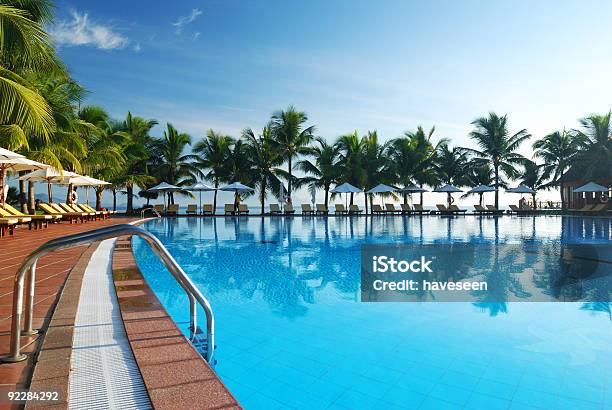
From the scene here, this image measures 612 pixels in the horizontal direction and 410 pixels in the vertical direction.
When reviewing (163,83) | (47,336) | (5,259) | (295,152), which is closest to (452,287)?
(47,336)

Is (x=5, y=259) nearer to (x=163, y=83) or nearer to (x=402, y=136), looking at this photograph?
(x=163, y=83)

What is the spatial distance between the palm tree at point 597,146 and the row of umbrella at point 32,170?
1113 inches

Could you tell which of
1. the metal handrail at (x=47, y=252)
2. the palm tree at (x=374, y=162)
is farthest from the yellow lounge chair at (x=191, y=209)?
the metal handrail at (x=47, y=252)

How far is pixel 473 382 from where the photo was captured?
3.07 metres

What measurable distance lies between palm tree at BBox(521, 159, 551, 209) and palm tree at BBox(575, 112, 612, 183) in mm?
3433

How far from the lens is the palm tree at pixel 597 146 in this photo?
82.9ft

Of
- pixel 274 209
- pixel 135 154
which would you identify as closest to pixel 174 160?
pixel 135 154

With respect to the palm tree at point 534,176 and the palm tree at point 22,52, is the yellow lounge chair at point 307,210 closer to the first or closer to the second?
the palm tree at point 534,176

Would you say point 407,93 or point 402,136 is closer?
point 407,93

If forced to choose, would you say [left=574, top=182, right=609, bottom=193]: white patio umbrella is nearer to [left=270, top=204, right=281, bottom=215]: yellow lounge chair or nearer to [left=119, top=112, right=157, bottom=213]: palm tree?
[left=270, top=204, right=281, bottom=215]: yellow lounge chair

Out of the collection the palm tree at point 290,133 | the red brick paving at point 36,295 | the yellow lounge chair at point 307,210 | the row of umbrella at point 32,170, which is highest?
the palm tree at point 290,133

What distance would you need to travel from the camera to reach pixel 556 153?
28.7m

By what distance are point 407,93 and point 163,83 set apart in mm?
12438

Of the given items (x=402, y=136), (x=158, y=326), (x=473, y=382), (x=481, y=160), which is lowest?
(x=473, y=382)
